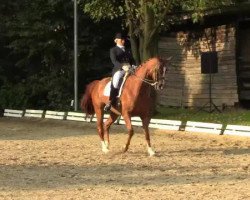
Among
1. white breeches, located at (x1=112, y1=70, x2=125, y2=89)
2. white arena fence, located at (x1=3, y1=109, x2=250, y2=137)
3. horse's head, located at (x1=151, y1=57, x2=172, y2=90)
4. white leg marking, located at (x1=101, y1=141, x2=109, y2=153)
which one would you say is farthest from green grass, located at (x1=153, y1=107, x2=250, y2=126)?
horse's head, located at (x1=151, y1=57, x2=172, y2=90)

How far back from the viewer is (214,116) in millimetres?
22328

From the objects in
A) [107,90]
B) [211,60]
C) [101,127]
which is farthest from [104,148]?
[211,60]

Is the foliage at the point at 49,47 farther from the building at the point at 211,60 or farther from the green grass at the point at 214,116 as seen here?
the green grass at the point at 214,116

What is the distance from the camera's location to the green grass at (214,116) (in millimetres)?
20594

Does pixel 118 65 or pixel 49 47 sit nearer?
pixel 118 65

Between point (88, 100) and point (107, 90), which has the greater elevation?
point (107, 90)

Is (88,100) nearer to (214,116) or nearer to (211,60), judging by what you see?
(214,116)

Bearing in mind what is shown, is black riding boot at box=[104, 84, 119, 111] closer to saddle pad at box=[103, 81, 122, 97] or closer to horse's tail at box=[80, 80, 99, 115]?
saddle pad at box=[103, 81, 122, 97]

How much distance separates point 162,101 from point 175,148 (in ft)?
47.1

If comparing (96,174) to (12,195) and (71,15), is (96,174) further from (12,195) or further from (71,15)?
(71,15)

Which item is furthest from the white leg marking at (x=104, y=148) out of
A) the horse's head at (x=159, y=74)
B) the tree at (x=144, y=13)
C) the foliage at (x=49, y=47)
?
the foliage at (x=49, y=47)

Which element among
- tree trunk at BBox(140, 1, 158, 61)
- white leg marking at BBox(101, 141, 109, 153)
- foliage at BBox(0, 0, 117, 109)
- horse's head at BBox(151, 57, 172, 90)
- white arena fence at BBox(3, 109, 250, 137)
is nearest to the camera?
horse's head at BBox(151, 57, 172, 90)

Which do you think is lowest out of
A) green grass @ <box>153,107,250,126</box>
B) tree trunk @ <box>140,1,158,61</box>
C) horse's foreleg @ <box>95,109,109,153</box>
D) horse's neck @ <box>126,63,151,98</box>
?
green grass @ <box>153,107,250,126</box>

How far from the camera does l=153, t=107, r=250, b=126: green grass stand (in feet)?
67.6
